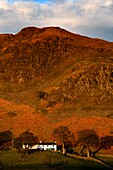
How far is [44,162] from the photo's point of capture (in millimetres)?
75000

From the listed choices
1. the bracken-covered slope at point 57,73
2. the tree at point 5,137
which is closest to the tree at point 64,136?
the tree at point 5,137

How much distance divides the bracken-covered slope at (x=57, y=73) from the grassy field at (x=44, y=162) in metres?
32.8

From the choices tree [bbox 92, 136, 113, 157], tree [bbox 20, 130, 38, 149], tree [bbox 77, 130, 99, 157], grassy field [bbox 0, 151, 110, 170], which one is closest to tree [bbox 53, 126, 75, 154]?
tree [bbox 77, 130, 99, 157]

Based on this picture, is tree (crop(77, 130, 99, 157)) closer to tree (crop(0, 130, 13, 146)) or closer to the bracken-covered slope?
tree (crop(0, 130, 13, 146))

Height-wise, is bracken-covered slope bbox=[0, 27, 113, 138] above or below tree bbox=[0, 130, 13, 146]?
above

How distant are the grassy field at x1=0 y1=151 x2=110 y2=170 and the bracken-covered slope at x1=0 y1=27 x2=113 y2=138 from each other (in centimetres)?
3284

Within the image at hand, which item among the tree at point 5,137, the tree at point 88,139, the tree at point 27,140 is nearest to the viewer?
the tree at point 88,139

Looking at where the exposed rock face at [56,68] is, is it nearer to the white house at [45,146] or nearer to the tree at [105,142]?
the tree at [105,142]

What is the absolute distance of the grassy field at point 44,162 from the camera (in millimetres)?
71438

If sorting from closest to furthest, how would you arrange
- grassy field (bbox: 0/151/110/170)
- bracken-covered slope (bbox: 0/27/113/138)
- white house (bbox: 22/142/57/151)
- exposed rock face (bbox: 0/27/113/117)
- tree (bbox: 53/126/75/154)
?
grassy field (bbox: 0/151/110/170) → tree (bbox: 53/126/75/154) → white house (bbox: 22/142/57/151) → bracken-covered slope (bbox: 0/27/113/138) → exposed rock face (bbox: 0/27/113/117)

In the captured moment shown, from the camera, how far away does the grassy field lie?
234 ft

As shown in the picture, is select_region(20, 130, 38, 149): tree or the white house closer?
select_region(20, 130, 38, 149): tree

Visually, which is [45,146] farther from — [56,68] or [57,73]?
[56,68]

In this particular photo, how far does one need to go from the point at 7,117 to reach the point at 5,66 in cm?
4914
